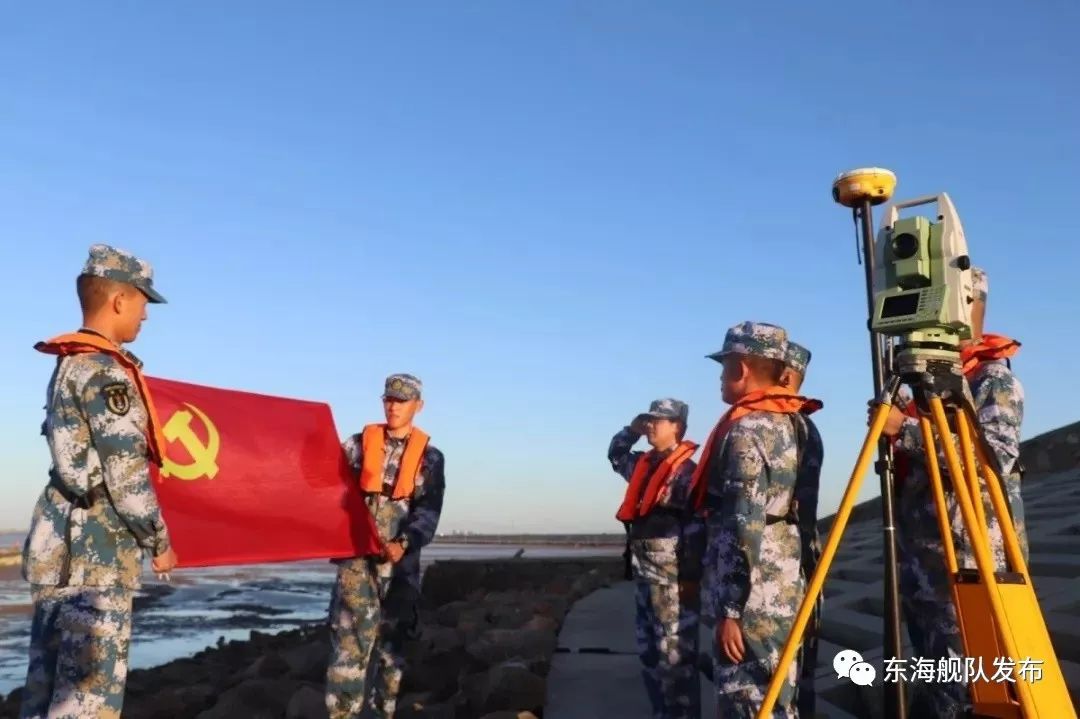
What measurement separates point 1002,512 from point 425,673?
16.6 ft

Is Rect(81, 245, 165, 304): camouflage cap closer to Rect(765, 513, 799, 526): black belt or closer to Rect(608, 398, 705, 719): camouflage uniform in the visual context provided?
Rect(765, 513, 799, 526): black belt

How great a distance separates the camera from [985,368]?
3.37 m

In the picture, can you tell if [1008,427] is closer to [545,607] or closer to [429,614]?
[545,607]

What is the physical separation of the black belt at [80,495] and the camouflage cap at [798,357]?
2.70 meters

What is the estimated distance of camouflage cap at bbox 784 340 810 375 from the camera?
3764 millimetres

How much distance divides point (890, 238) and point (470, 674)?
4647mm

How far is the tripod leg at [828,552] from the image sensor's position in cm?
233

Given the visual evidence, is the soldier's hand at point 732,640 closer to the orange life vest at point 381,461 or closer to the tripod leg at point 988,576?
the tripod leg at point 988,576

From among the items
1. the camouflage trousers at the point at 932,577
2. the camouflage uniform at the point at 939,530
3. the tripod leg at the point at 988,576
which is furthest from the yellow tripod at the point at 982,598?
the camouflage trousers at the point at 932,577

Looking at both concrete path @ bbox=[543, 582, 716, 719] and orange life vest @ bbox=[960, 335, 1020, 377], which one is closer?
orange life vest @ bbox=[960, 335, 1020, 377]

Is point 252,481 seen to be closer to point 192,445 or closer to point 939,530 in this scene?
point 192,445

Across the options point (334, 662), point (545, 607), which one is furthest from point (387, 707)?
point (545, 607)

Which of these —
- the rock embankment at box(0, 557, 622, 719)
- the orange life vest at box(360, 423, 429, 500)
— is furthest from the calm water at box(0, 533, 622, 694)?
the orange life vest at box(360, 423, 429, 500)

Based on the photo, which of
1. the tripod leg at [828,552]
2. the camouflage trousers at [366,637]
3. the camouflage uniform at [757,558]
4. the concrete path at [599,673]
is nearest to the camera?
the tripod leg at [828,552]
